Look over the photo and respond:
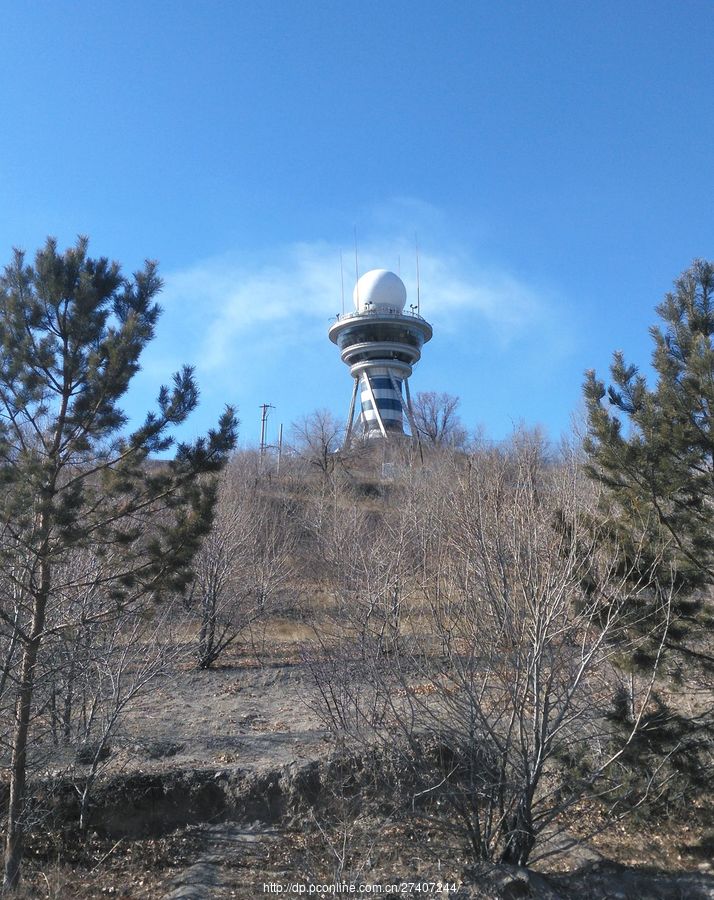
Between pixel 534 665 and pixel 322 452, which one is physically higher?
pixel 322 452

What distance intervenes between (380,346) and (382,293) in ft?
12.9

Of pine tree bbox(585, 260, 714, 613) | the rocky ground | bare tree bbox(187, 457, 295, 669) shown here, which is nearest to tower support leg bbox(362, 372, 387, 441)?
bare tree bbox(187, 457, 295, 669)

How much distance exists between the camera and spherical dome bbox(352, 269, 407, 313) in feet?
189

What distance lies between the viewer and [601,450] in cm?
889

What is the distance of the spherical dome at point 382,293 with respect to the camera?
57719mm

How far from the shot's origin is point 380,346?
5894 cm

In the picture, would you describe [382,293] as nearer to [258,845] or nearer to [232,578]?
[232,578]

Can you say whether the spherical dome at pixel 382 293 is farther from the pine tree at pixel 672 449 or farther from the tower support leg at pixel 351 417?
the pine tree at pixel 672 449

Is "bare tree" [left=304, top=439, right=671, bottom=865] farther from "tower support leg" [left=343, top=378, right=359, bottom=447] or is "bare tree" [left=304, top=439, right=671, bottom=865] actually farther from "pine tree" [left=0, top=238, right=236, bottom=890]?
"tower support leg" [left=343, top=378, right=359, bottom=447]

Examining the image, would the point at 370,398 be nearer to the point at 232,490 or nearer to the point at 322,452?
the point at 322,452

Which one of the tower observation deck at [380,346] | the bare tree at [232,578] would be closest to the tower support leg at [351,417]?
the tower observation deck at [380,346]

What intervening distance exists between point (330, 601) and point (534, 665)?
1465cm

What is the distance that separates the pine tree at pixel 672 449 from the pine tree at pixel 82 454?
172 inches

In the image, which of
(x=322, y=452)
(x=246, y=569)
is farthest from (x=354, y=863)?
(x=322, y=452)
